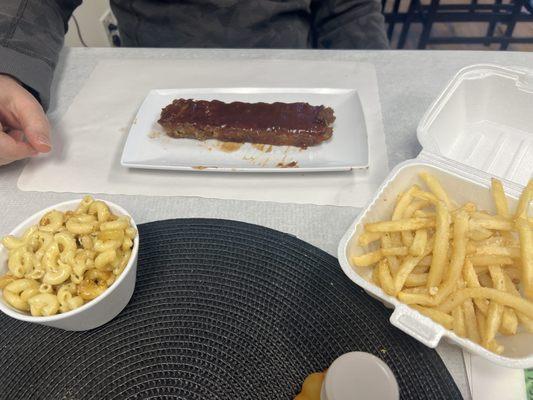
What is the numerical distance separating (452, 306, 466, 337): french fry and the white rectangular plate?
416mm

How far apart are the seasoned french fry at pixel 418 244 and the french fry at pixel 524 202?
0.17 metres

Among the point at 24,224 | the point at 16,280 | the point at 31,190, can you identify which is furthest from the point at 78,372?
the point at 31,190

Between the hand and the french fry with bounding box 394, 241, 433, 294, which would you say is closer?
the french fry with bounding box 394, 241, 433, 294

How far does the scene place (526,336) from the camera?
2.37ft

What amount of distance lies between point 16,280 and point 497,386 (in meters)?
0.85

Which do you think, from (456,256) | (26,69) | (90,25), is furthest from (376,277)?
(90,25)

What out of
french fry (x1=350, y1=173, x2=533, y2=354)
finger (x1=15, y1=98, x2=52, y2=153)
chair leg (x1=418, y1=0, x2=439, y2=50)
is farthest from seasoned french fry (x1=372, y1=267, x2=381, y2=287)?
chair leg (x1=418, y1=0, x2=439, y2=50)

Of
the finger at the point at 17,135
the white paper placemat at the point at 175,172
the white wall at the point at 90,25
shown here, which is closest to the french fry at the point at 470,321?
the white paper placemat at the point at 175,172

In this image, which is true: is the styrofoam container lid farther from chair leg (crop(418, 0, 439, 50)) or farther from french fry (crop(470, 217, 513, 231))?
chair leg (crop(418, 0, 439, 50))

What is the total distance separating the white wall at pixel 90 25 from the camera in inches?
95.0

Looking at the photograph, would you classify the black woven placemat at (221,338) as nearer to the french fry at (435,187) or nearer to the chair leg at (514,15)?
the french fry at (435,187)

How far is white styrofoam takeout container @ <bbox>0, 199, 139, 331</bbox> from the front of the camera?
2.40 feet

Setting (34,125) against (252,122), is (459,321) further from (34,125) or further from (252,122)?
(34,125)

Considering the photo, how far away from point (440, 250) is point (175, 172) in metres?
0.68
